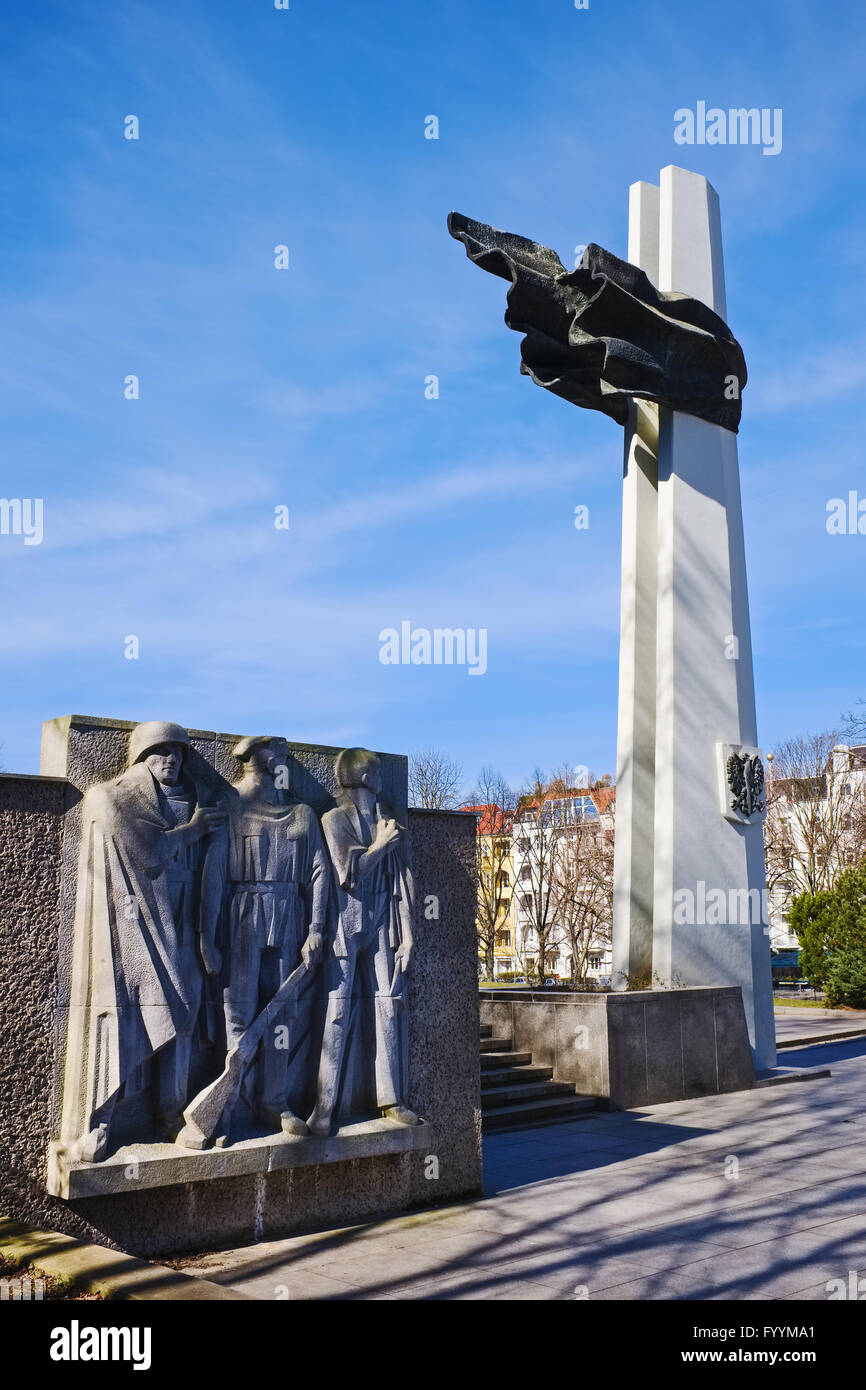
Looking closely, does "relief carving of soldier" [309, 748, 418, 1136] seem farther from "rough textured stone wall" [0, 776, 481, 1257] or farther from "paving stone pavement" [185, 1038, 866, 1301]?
"paving stone pavement" [185, 1038, 866, 1301]

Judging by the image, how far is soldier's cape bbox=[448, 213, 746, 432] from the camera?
14469 mm

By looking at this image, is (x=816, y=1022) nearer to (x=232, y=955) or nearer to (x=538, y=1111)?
(x=538, y=1111)

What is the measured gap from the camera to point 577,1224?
7316 millimetres

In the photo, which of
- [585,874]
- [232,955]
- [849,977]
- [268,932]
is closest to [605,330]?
[268,932]

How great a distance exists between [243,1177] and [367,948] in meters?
1.61

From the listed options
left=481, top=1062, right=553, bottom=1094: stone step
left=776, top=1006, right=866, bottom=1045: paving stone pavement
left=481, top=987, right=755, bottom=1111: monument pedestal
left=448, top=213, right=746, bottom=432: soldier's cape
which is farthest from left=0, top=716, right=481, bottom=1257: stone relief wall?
left=776, top=1006, right=866, bottom=1045: paving stone pavement

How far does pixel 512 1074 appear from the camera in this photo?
12.4 m

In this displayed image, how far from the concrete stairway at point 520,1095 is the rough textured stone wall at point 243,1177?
9.53ft

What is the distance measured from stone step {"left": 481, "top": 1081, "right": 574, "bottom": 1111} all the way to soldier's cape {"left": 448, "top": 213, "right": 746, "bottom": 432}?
870cm

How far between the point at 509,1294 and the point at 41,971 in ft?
9.89

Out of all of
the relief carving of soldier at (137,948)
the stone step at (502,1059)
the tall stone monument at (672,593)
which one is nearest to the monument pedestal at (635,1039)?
the stone step at (502,1059)

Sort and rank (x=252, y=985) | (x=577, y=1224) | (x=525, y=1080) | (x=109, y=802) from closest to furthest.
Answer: (x=109, y=802), (x=252, y=985), (x=577, y=1224), (x=525, y=1080)
